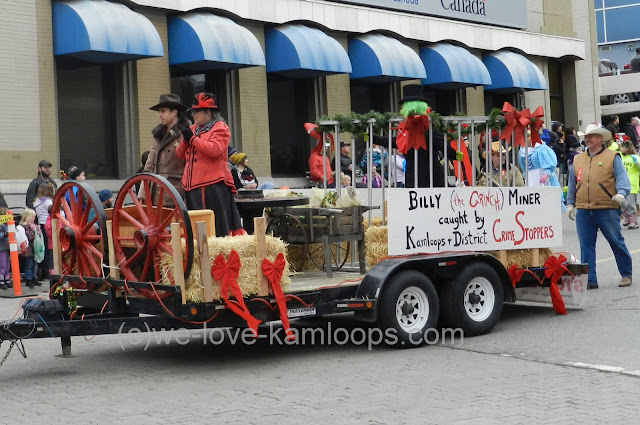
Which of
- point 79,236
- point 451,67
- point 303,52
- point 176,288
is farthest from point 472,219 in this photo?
point 451,67

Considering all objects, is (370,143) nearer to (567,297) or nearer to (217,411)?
(567,297)

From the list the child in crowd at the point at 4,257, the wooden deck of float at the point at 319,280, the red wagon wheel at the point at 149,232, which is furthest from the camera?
the child in crowd at the point at 4,257

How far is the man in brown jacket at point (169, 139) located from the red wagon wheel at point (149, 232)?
992mm

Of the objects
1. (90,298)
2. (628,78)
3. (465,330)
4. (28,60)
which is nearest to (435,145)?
(465,330)

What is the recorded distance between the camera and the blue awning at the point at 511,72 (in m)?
27.3

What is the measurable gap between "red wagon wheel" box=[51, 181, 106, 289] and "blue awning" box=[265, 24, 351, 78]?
493 inches

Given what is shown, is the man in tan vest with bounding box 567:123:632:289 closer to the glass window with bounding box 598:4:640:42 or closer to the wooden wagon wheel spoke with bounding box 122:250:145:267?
the wooden wagon wheel spoke with bounding box 122:250:145:267

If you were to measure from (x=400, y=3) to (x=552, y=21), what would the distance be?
764 cm

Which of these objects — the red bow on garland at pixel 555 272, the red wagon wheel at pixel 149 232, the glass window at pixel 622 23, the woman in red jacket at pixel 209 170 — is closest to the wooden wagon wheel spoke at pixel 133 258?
the red wagon wheel at pixel 149 232

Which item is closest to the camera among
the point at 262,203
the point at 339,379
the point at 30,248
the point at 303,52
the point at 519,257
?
the point at 339,379

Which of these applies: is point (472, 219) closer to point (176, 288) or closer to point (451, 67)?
point (176, 288)

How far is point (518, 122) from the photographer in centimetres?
1008

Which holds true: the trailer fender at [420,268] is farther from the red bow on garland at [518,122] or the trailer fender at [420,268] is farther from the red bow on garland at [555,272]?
the red bow on garland at [518,122]

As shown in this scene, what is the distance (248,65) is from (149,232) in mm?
12348
